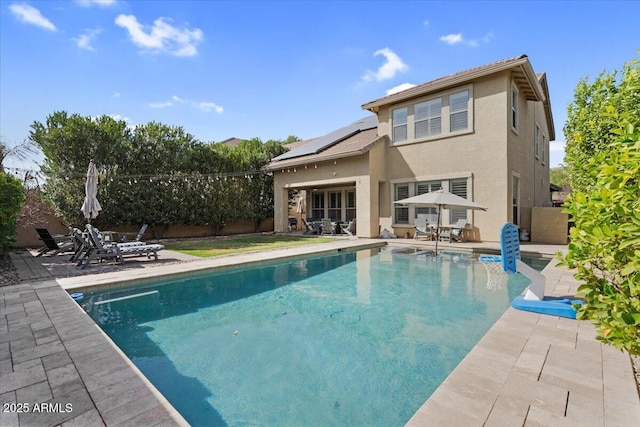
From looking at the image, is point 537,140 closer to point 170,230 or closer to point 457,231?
point 457,231

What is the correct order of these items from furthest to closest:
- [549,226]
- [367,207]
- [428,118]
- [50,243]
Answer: [367,207] < [428,118] < [549,226] < [50,243]

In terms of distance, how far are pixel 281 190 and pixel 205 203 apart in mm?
4765

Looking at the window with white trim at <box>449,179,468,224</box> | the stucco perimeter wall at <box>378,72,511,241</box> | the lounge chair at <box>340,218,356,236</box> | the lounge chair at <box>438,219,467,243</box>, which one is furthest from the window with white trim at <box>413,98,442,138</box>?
the lounge chair at <box>340,218,356,236</box>

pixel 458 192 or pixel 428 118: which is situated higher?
pixel 428 118

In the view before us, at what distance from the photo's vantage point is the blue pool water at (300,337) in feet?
10.7

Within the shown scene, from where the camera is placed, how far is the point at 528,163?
15.6 metres

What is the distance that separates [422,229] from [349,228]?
14.2 ft

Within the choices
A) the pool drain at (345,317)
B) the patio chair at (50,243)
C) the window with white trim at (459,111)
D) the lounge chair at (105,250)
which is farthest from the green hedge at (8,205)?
the window with white trim at (459,111)

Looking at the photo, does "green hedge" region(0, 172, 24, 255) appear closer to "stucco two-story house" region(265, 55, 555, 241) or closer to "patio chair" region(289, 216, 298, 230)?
"stucco two-story house" region(265, 55, 555, 241)

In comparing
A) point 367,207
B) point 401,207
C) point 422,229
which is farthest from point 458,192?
point 367,207

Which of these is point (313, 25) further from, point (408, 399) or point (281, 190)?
point (408, 399)

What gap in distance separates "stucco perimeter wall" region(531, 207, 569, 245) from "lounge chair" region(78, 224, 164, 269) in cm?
1519

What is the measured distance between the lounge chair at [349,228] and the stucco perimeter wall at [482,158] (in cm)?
447

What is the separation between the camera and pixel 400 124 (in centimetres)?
1564
